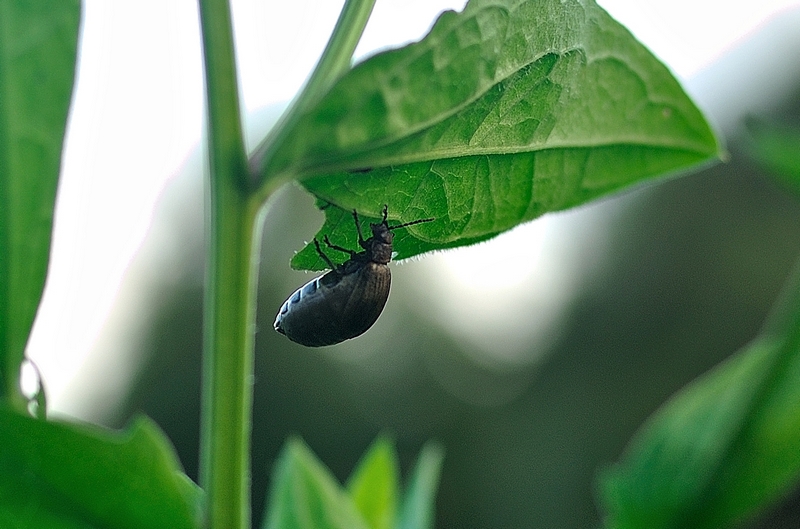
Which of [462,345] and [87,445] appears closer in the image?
[87,445]

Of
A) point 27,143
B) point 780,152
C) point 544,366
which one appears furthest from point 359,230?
point 544,366

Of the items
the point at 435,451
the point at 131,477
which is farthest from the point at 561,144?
the point at 435,451

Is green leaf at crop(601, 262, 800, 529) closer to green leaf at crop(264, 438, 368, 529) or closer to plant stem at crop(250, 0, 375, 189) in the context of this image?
green leaf at crop(264, 438, 368, 529)

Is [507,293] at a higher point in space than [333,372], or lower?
higher

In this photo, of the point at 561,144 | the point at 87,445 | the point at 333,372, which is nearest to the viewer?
the point at 87,445

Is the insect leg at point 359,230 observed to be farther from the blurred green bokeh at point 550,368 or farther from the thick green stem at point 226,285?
the blurred green bokeh at point 550,368

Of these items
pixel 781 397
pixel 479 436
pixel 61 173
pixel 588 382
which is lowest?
pixel 479 436

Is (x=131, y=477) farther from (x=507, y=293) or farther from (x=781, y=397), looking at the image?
(x=507, y=293)
